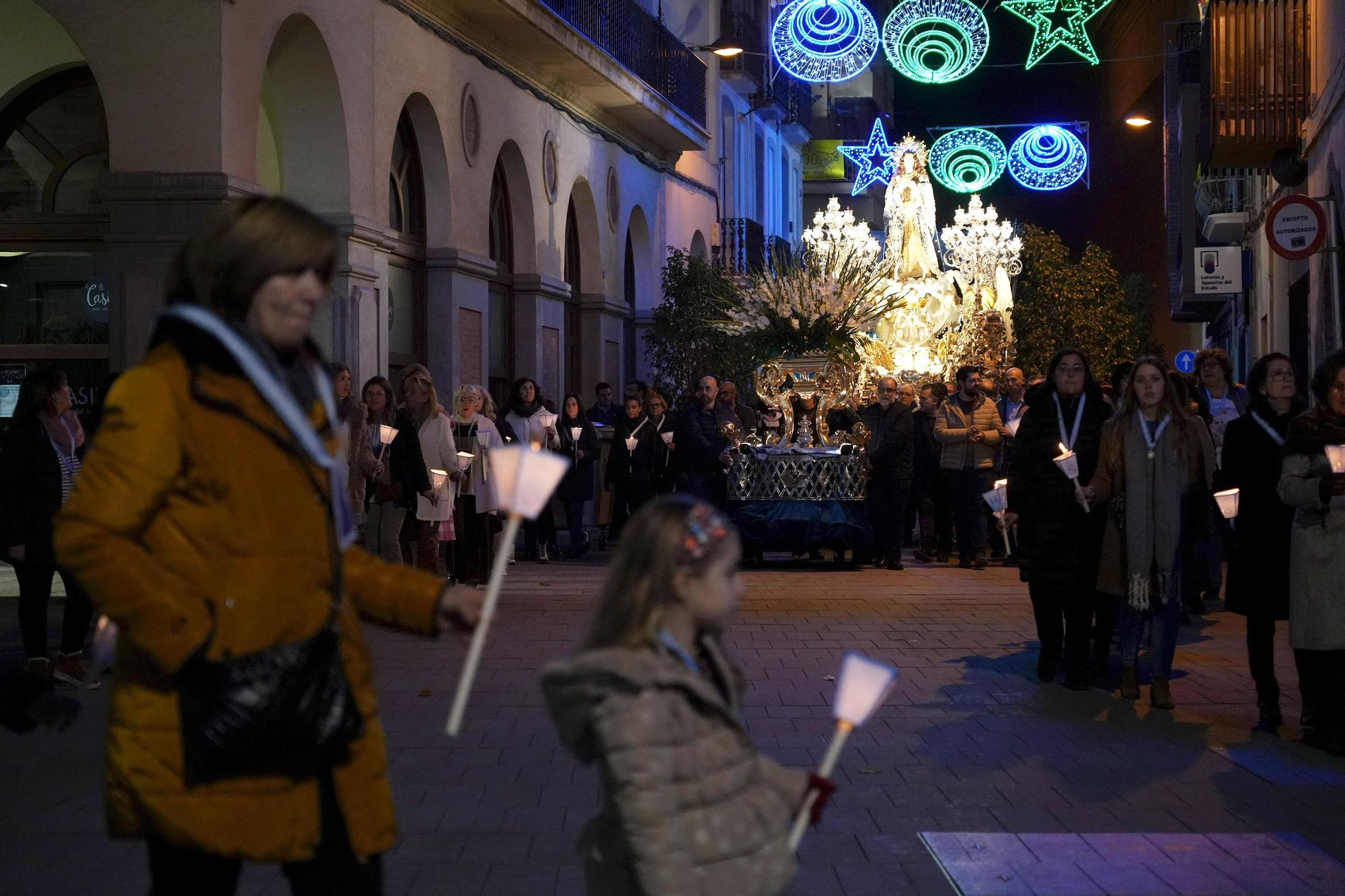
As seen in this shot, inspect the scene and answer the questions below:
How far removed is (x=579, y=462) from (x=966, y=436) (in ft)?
13.1

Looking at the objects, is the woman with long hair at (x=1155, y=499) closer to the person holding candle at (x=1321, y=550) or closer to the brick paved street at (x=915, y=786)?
the brick paved street at (x=915, y=786)

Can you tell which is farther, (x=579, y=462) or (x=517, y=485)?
(x=579, y=462)

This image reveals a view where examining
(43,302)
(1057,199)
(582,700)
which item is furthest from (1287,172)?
(1057,199)

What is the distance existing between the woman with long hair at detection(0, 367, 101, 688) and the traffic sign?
10.1 m

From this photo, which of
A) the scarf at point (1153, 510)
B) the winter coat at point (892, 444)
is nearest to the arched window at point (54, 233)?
the winter coat at point (892, 444)

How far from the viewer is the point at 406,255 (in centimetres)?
2106

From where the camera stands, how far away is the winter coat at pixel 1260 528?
902cm

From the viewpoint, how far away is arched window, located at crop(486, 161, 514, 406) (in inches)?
982

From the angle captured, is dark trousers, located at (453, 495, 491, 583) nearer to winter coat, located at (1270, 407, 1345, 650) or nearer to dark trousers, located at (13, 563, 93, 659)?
dark trousers, located at (13, 563, 93, 659)

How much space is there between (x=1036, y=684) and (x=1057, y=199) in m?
52.9

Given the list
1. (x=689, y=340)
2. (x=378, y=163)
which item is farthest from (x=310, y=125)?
(x=689, y=340)

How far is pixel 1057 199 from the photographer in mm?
61375

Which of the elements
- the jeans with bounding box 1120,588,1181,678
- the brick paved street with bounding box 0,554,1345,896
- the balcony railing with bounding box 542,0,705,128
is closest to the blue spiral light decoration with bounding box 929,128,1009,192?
the balcony railing with bounding box 542,0,705,128

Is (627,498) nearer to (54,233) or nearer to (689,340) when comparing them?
(54,233)
